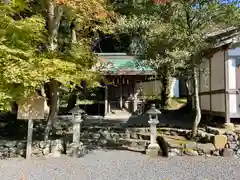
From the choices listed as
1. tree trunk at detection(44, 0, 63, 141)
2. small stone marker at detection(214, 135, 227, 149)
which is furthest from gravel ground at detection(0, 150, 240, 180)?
tree trunk at detection(44, 0, 63, 141)

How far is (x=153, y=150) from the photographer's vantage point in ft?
30.7

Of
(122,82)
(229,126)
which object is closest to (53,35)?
(229,126)

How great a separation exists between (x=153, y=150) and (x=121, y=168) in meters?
2.00

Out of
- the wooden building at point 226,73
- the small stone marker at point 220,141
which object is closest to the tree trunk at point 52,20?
the wooden building at point 226,73

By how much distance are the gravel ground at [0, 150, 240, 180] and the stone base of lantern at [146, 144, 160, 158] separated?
259 mm

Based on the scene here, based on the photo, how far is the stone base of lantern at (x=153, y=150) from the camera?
30.4 ft

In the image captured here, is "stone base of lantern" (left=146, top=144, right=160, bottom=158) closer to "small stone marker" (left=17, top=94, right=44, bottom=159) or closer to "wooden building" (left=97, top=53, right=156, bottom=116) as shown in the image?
"small stone marker" (left=17, top=94, right=44, bottom=159)

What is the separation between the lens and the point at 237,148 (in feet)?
30.4

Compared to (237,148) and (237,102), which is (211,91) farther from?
(237,148)

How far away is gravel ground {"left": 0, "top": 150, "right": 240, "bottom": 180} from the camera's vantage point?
6.77 m

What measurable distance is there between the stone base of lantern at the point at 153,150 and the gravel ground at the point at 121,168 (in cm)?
26

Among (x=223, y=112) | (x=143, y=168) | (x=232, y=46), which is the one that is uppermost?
(x=232, y=46)

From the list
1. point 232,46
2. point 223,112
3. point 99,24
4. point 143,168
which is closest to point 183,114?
point 223,112

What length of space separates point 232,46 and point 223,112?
8.01 ft
